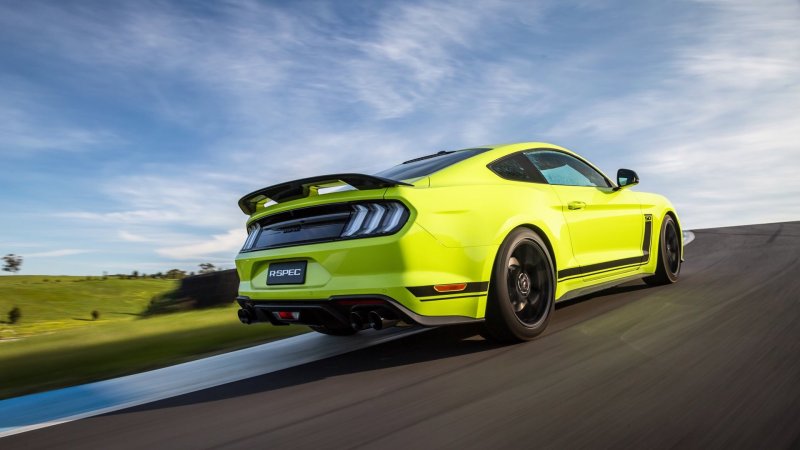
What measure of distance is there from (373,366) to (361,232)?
2.71 ft

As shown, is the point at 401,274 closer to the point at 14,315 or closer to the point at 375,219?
the point at 375,219

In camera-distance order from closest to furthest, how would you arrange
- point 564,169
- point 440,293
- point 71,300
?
point 440,293, point 564,169, point 71,300

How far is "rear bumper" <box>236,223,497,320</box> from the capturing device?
9.90 ft

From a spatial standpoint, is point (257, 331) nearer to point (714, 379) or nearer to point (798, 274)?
point (714, 379)

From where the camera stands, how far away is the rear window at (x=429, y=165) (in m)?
3.71

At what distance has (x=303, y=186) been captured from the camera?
3539 mm

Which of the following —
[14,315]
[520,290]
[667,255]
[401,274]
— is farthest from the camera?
[14,315]

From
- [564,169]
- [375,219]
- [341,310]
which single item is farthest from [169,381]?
[564,169]

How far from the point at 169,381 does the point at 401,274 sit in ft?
5.48

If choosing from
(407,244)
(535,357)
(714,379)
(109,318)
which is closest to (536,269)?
(535,357)

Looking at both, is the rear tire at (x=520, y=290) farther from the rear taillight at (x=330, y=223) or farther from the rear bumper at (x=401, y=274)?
the rear taillight at (x=330, y=223)

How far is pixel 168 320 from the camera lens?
23.1 ft

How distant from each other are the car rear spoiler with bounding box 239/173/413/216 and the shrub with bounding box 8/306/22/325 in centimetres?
646

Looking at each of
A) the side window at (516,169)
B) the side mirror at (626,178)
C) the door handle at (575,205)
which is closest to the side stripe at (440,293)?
the side window at (516,169)
